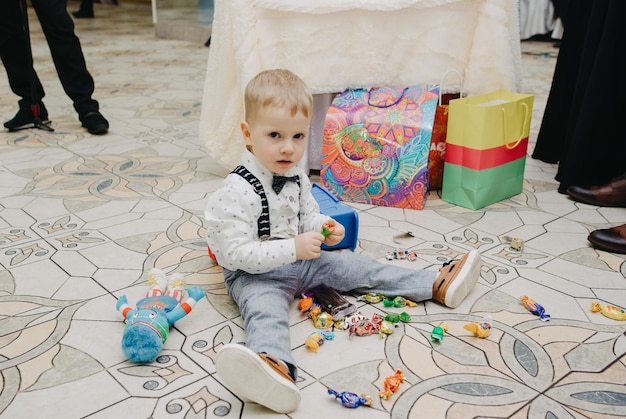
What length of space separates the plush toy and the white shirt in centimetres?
11

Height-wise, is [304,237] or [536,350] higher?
[304,237]

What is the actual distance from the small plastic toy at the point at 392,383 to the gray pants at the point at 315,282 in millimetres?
182

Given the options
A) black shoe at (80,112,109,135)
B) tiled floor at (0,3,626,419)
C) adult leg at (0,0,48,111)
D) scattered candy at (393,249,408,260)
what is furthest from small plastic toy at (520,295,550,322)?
adult leg at (0,0,48,111)

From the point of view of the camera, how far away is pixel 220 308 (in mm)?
1054

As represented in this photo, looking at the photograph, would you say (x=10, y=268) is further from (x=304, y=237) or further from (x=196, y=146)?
(x=196, y=146)

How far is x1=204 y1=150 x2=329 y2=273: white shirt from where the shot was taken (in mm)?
966

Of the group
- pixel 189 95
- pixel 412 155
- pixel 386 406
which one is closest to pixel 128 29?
pixel 189 95

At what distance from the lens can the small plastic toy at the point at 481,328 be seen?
0.97 metres

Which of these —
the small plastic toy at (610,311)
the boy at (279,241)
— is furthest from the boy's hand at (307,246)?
the small plastic toy at (610,311)

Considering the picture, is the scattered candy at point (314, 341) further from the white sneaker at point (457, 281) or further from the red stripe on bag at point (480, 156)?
the red stripe on bag at point (480, 156)

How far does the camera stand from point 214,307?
1.06m

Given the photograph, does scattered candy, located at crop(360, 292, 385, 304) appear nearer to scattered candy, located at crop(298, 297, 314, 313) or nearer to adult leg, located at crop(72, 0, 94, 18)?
scattered candy, located at crop(298, 297, 314, 313)

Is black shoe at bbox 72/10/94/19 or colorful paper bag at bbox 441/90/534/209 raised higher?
colorful paper bag at bbox 441/90/534/209

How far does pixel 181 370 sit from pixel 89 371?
0.14 m
